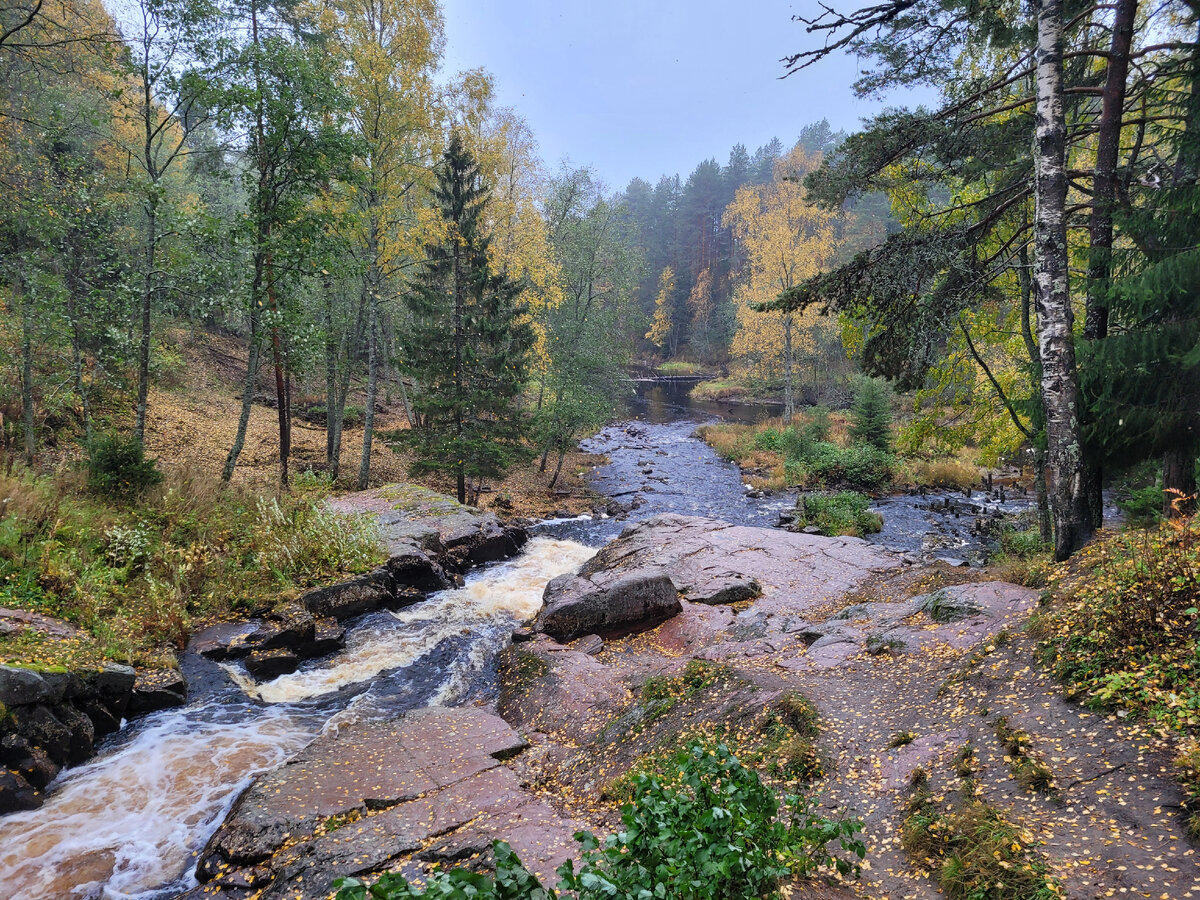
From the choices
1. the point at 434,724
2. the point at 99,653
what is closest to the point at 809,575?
the point at 434,724

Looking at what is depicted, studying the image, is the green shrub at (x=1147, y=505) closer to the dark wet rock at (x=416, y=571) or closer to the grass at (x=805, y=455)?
the dark wet rock at (x=416, y=571)

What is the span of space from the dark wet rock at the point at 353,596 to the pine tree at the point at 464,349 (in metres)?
5.72

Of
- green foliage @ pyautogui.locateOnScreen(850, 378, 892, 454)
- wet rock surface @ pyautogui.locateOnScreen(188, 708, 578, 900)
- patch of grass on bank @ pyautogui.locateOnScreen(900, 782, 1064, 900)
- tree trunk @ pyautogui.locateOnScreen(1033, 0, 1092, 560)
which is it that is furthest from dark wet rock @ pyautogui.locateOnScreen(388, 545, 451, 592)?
green foliage @ pyautogui.locateOnScreen(850, 378, 892, 454)

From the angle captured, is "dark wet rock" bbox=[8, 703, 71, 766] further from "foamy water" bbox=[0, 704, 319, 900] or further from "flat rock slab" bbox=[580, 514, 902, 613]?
"flat rock slab" bbox=[580, 514, 902, 613]

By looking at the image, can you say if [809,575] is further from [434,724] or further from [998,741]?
[434,724]

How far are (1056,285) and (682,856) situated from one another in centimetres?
698

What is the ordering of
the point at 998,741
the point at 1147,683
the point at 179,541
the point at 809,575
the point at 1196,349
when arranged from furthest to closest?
the point at 809,575, the point at 179,541, the point at 1196,349, the point at 998,741, the point at 1147,683

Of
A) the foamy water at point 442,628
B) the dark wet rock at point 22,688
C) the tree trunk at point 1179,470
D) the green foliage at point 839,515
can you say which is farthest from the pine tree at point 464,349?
the tree trunk at point 1179,470

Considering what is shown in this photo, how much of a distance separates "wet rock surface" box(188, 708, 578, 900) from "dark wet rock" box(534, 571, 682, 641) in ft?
8.74

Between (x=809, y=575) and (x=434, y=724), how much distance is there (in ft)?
23.3

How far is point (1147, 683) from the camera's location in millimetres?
3682

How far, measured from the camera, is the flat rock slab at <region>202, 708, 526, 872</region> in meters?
4.49

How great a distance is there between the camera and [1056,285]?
6.05m

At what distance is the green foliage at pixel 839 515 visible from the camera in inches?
582
